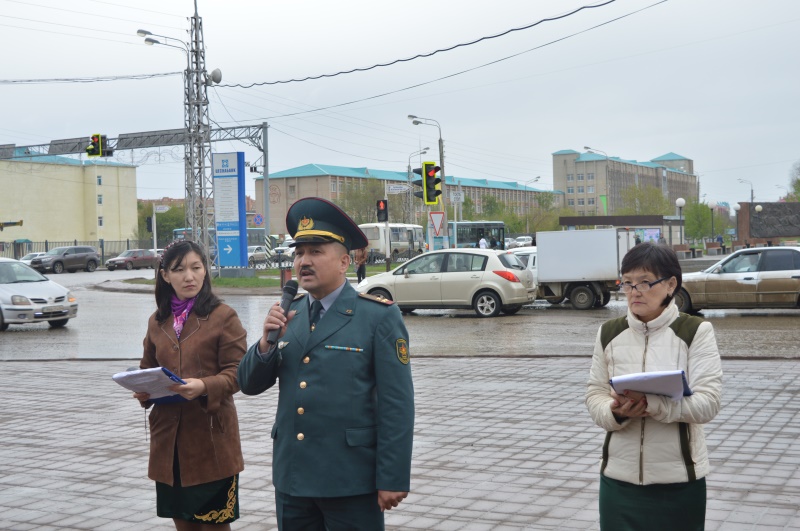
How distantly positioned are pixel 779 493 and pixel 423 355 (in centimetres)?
886

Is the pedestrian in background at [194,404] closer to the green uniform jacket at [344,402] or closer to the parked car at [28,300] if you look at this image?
the green uniform jacket at [344,402]

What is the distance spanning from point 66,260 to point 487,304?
43.7 metres

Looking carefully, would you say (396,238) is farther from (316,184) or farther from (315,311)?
(315,311)

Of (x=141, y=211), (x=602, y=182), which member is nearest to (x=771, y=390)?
(x=141, y=211)

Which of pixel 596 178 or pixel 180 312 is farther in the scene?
pixel 596 178

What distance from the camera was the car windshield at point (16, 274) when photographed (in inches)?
861

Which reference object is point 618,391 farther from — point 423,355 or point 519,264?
point 519,264

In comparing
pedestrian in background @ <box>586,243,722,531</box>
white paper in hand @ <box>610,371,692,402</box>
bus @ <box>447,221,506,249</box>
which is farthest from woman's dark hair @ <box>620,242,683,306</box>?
bus @ <box>447,221,506,249</box>

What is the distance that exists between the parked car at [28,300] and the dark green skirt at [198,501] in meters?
18.4

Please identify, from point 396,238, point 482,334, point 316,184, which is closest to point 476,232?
point 396,238

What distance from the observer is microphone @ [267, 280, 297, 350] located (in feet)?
11.0

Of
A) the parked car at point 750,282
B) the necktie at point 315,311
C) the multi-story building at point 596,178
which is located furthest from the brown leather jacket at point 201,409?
the multi-story building at point 596,178

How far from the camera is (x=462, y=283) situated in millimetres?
22078

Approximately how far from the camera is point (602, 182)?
554 feet
